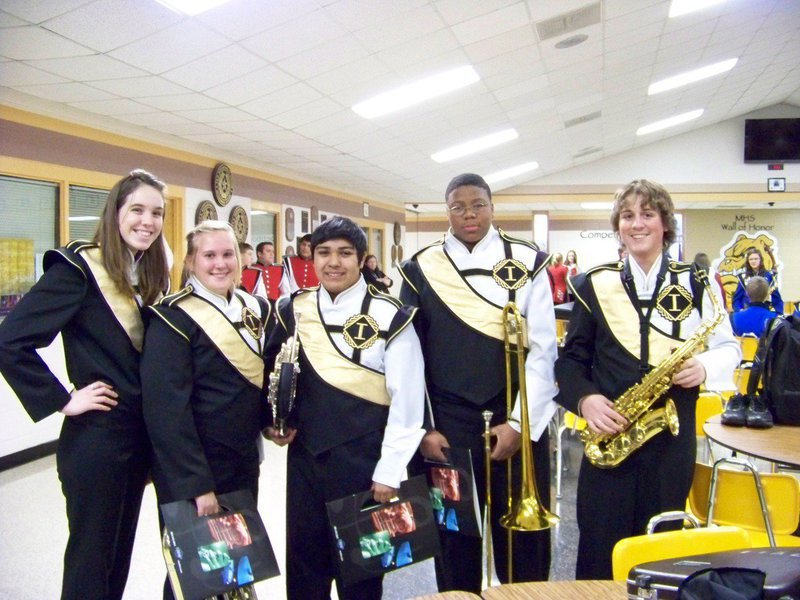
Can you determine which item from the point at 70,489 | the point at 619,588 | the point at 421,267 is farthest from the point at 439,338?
the point at 70,489

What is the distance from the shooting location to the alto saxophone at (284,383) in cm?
180

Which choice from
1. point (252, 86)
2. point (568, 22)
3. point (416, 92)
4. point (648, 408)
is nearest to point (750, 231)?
point (568, 22)

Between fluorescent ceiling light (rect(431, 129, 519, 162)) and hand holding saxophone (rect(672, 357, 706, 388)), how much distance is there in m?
6.97

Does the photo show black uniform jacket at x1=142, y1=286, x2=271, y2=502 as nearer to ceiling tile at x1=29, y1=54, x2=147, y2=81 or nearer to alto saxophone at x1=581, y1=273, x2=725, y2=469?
alto saxophone at x1=581, y1=273, x2=725, y2=469

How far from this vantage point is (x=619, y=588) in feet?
4.13

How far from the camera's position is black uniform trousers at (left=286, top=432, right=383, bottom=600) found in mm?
1896

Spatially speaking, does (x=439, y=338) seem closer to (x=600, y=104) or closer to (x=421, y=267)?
(x=421, y=267)

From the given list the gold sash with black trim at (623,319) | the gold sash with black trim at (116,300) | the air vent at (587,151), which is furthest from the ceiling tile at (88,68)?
the air vent at (587,151)

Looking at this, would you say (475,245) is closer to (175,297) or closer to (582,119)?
(175,297)

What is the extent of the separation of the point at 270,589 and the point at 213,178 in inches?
189

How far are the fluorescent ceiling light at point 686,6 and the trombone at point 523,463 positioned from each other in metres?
5.16

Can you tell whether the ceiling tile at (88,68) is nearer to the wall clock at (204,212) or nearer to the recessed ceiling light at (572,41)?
the wall clock at (204,212)

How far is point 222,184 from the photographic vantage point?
22.3 feet

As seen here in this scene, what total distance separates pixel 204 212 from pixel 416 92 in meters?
2.42
